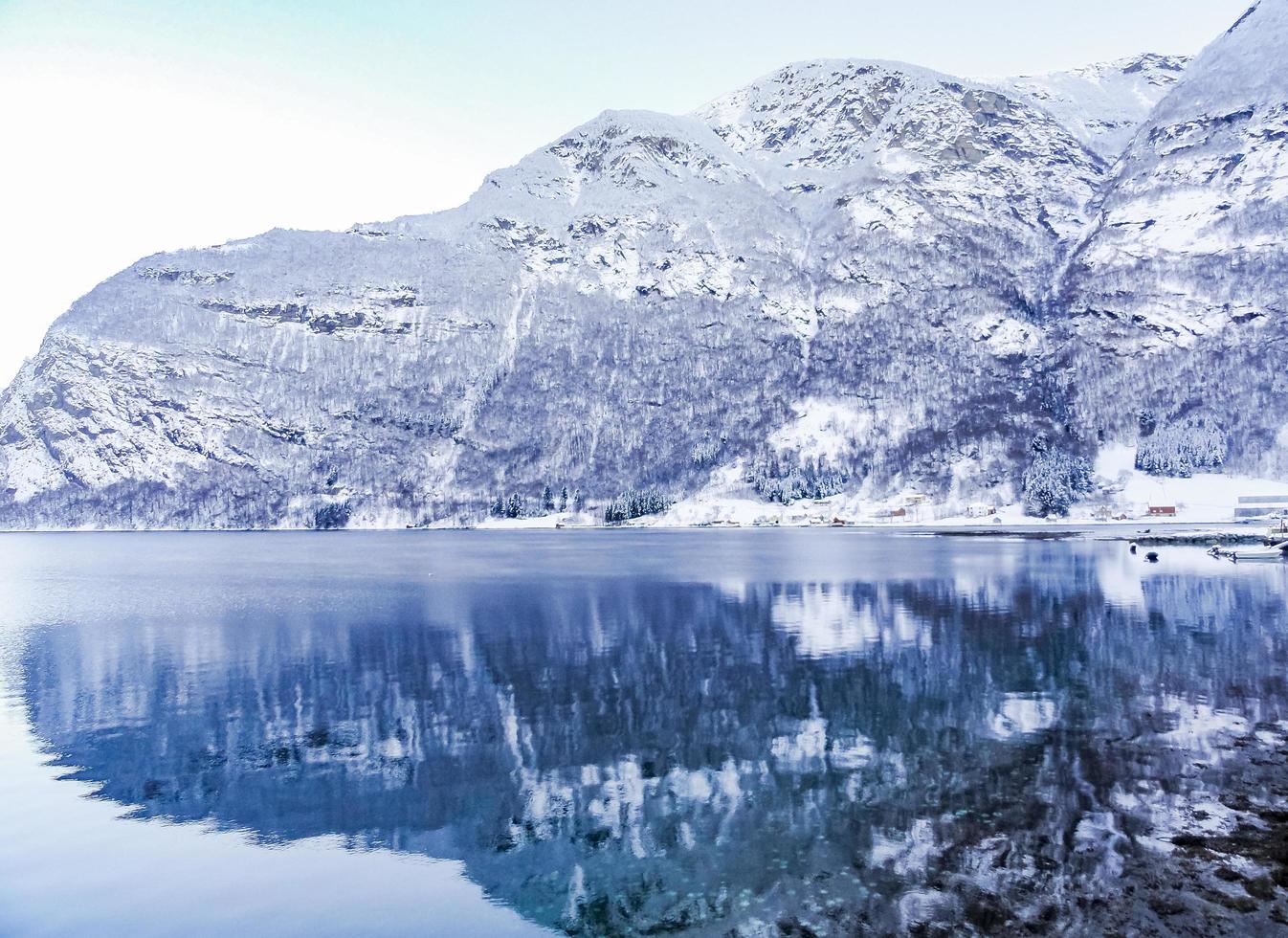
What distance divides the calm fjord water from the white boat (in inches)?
1853

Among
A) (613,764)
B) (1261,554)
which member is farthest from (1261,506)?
(613,764)

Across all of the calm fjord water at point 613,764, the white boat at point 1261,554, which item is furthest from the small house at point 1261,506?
the calm fjord water at point 613,764

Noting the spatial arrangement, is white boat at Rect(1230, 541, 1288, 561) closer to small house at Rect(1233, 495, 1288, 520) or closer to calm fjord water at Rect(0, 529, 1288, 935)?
calm fjord water at Rect(0, 529, 1288, 935)

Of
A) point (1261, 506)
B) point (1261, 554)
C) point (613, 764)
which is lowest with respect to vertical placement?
point (1261, 554)

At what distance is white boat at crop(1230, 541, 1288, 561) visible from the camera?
99.3 metres

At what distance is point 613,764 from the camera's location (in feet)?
89.3

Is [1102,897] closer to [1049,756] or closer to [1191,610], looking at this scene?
[1049,756]

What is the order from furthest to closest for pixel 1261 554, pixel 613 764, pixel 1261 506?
pixel 1261 506
pixel 1261 554
pixel 613 764

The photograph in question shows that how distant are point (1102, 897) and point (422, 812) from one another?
1716 cm

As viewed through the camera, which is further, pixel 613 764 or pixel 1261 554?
pixel 1261 554

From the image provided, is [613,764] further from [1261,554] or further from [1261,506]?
[1261,506]

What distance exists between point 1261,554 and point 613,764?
10588 centimetres

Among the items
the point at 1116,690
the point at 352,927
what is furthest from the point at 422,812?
the point at 1116,690

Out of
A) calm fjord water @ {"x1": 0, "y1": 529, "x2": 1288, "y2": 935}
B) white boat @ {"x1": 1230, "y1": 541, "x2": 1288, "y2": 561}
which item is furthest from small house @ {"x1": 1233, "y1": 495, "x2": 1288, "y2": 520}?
calm fjord water @ {"x1": 0, "y1": 529, "x2": 1288, "y2": 935}
